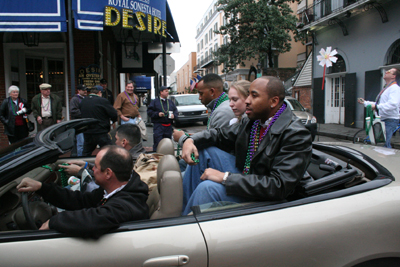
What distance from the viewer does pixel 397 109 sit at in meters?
6.02

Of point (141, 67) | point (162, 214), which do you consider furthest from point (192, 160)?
point (141, 67)

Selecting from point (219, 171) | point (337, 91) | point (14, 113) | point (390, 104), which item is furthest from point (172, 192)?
point (337, 91)

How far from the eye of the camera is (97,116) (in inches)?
224

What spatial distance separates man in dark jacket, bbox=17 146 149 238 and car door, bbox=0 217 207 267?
6 centimetres

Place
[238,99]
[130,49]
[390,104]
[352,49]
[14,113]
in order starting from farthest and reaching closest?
1. [352,49]
2. [130,49]
3. [14,113]
4. [390,104]
5. [238,99]

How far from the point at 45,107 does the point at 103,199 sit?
19.0 ft

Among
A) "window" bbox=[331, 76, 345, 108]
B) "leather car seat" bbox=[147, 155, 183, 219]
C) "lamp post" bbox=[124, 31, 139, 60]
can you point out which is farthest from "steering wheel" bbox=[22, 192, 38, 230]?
"window" bbox=[331, 76, 345, 108]

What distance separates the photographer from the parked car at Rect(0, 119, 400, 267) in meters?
1.46

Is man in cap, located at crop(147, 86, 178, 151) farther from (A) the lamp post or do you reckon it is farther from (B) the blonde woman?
(A) the lamp post

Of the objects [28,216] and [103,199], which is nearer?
[28,216]

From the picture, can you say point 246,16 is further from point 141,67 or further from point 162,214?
point 162,214

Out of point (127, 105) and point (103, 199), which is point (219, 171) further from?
point (127, 105)

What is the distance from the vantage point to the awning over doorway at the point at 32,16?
6.43m

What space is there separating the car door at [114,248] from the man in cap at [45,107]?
19.5ft
